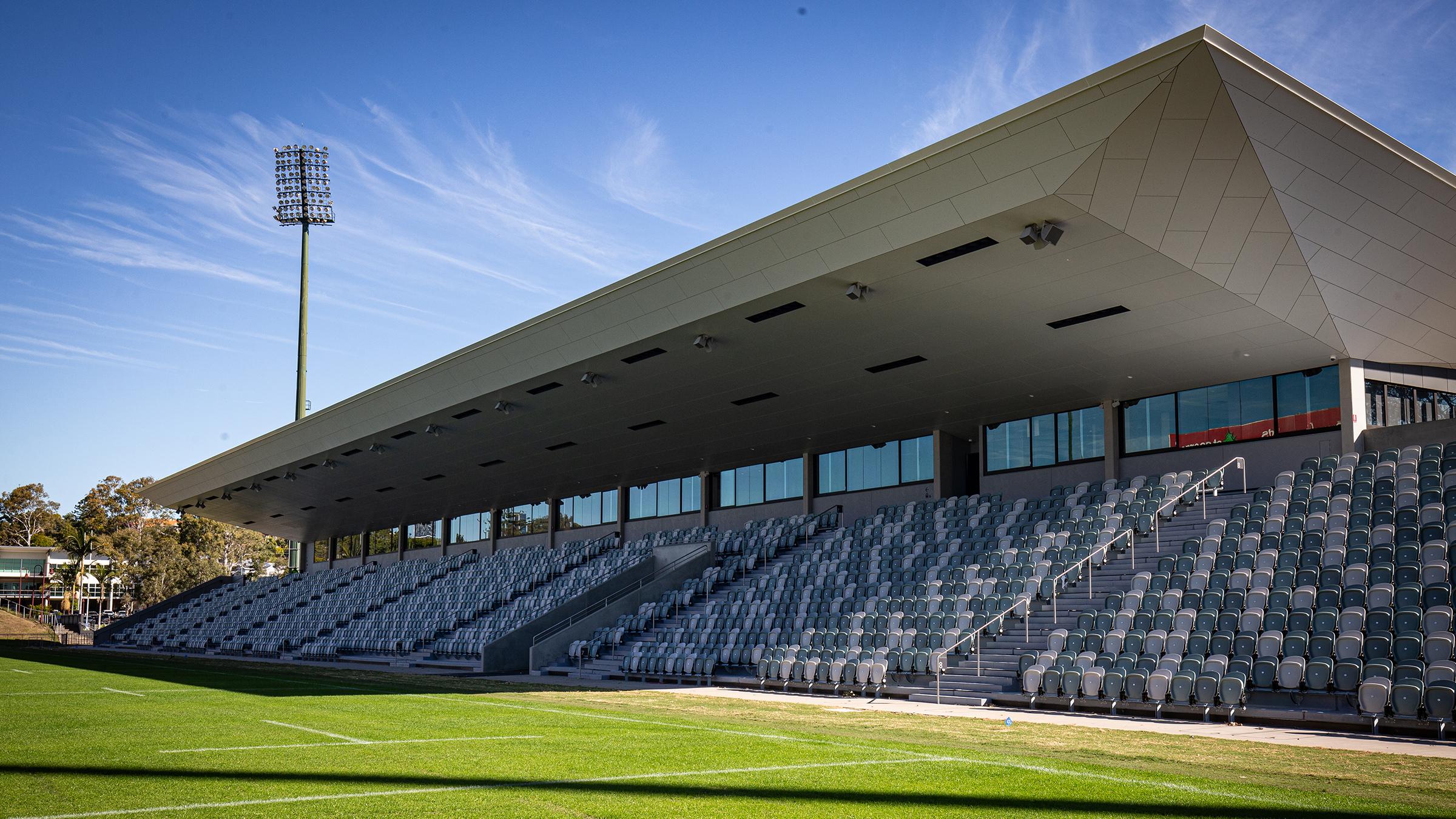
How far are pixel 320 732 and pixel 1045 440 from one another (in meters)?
20.5

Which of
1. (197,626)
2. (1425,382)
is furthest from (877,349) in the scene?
(197,626)

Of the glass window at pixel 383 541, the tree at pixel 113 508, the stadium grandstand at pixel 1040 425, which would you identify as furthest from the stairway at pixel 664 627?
the tree at pixel 113 508

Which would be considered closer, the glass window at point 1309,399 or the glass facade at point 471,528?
the glass window at point 1309,399

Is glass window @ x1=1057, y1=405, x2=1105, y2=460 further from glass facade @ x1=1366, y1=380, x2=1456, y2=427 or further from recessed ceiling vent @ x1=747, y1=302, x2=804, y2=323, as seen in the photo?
recessed ceiling vent @ x1=747, y1=302, x2=804, y2=323

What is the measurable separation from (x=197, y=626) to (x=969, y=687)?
44072 millimetres

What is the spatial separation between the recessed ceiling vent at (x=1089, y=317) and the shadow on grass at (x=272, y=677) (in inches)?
449

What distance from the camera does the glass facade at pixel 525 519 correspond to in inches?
1768

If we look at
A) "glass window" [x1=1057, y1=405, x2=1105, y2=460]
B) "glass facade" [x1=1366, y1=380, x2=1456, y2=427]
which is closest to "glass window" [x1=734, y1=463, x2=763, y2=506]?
"glass window" [x1=1057, y1=405, x2=1105, y2=460]

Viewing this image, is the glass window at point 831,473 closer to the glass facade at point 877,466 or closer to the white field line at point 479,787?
the glass facade at point 877,466

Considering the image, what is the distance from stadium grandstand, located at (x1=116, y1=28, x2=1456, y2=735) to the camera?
14.3 meters

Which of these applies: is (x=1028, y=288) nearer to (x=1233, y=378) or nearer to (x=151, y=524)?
(x=1233, y=378)

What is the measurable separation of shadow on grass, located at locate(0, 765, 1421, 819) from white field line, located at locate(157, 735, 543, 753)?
47.3 inches

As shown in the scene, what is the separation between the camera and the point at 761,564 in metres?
29.6

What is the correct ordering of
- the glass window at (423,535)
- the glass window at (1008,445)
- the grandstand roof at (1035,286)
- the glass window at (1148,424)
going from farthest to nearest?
the glass window at (423,535), the glass window at (1008,445), the glass window at (1148,424), the grandstand roof at (1035,286)
